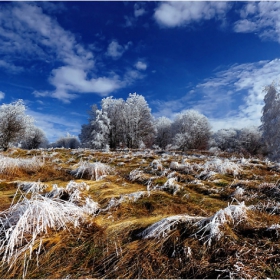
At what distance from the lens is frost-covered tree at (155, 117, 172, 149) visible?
5272 cm

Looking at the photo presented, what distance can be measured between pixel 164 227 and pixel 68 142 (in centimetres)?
7949

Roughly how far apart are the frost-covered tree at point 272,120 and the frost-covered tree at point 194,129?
1375 centimetres

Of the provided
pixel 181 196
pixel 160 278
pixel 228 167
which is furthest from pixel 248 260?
pixel 228 167

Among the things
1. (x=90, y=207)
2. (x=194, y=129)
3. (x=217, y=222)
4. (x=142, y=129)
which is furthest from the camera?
(x=194, y=129)

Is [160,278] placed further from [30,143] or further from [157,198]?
[30,143]

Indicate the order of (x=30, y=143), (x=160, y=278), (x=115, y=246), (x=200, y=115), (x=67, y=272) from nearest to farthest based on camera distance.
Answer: (x=160, y=278)
(x=67, y=272)
(x=115, y=246)
(x=200, y=115)
(x=30, y=143)

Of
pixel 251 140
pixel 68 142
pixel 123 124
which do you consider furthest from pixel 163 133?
pixel 68 142

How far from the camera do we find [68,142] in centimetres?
7738

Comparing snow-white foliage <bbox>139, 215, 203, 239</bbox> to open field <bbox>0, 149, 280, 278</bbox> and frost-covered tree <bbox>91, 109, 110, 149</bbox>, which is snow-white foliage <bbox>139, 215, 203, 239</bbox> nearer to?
open field <bbox>0, 149, 280, 278</bbox>

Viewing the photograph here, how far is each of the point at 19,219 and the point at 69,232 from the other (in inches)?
23.9

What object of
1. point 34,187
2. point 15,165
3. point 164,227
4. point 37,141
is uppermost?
point 37,141

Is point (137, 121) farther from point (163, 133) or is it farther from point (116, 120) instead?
point (163, 133)

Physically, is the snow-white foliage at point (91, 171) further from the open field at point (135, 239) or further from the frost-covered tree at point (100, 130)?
the frost-covered tree at point (100, 130)

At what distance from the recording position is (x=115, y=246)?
2379 millimetres
